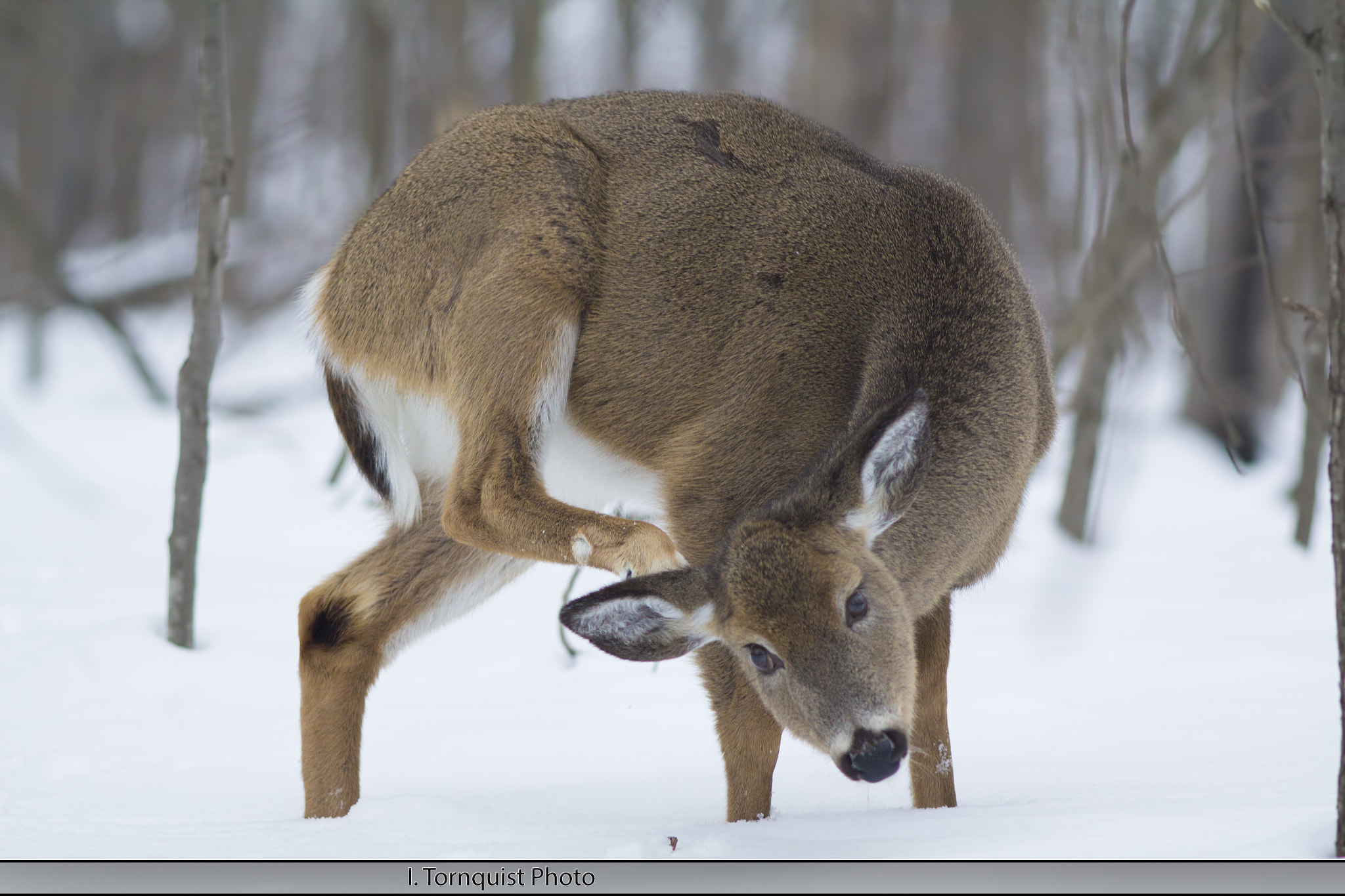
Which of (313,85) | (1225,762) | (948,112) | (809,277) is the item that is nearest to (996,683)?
(1225,762)

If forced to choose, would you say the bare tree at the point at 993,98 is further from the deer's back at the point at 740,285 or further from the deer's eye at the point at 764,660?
the deer's eye at the point at 764,660

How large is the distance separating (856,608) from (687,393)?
44.7 inches

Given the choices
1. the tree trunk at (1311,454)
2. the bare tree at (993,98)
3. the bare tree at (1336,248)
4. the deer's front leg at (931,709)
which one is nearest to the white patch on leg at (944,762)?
the deer's front leg at (931,709)

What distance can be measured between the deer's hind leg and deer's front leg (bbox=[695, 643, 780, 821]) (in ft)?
3.77

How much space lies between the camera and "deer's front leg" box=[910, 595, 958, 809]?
4340mm

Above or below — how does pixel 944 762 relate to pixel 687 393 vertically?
below

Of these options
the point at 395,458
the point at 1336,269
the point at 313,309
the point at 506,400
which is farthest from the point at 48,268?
the point at 1336,269

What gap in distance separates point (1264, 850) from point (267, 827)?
2.49 m

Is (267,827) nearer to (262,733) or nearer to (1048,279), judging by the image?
(262,733)

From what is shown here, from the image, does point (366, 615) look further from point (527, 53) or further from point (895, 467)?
point (527, 53)

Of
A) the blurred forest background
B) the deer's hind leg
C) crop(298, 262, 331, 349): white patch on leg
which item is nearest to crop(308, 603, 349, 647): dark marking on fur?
the deer's hind leg

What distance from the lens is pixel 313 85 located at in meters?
16.9

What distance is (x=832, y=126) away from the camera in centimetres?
968

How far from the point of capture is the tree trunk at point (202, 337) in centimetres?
570
